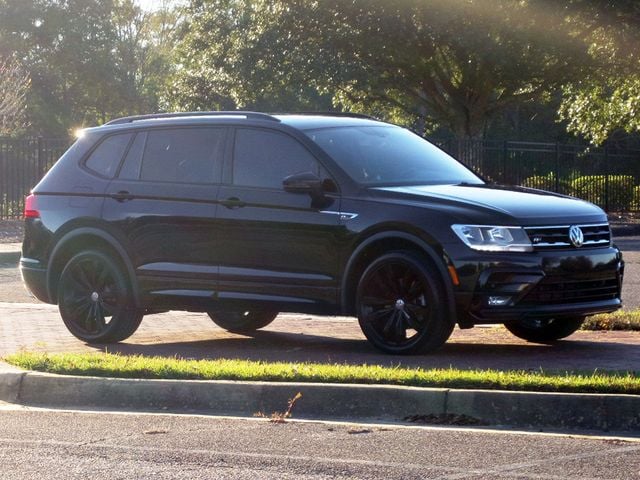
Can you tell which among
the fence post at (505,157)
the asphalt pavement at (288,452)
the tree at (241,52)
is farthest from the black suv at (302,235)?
the tree at (241,52)

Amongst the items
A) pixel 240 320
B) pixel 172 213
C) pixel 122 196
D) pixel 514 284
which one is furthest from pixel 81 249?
pixel 514 284

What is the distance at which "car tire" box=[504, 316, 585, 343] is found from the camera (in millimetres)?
10086

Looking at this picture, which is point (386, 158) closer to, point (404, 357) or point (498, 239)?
point (498, 239)

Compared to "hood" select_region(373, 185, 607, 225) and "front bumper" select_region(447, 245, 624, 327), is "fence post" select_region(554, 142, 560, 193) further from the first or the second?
"front bumper" select_region(447, 245, 624, 327)

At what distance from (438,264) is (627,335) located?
7.61ft

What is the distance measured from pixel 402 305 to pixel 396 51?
28.7 metres

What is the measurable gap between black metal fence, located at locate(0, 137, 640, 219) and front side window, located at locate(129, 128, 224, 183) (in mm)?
14146

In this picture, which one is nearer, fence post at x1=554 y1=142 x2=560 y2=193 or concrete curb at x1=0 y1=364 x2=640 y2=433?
concrete curb at x1=0 y1=364 x2=640 y2=433

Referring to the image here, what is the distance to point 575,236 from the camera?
30.3 ft

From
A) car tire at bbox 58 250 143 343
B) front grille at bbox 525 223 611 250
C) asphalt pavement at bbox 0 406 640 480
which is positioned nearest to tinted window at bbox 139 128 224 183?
car tire at bbox 58 250 143 343

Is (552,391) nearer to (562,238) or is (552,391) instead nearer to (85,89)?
(562,238)

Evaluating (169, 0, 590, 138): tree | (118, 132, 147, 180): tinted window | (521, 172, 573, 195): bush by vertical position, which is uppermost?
(169, 0, 590, 138): tree

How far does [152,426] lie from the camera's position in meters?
7.16

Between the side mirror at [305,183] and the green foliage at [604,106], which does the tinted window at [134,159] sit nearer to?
the side mirror at [305,183]
